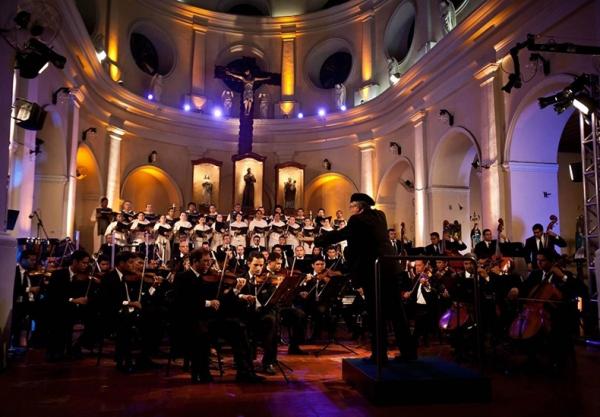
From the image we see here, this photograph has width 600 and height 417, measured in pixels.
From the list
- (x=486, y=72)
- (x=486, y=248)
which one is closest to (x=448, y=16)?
(x=486, y=72)

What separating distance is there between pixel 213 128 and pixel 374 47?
6.44 m

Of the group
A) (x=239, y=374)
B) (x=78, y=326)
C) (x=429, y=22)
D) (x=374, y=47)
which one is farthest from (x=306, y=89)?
(x=239, y=374)

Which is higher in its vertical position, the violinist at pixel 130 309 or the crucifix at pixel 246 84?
the crucifix at pixel 246 84

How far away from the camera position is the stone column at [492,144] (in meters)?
11.4

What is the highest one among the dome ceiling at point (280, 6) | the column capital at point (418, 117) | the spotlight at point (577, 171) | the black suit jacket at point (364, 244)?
the dome ceiling at point (280, 6)

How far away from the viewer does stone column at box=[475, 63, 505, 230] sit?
37.3ft

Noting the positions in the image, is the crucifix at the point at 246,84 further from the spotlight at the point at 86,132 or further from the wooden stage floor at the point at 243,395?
the wooden stage floor at the point at 243,395

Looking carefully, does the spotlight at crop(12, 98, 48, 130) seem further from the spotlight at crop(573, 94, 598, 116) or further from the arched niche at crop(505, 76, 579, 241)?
the arched niche at crop(505, 76, 579, 241)

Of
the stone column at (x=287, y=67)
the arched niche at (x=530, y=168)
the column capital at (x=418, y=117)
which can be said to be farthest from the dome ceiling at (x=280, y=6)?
Result: the arched niche at (x=530, y=168)

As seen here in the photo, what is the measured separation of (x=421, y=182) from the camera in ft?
48.6

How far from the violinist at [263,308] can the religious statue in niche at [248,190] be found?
1123 centimetres

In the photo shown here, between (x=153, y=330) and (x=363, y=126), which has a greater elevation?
(x=363, y=126)

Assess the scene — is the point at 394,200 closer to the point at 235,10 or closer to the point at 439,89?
the point at 439,89

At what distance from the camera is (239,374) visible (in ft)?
17.0
